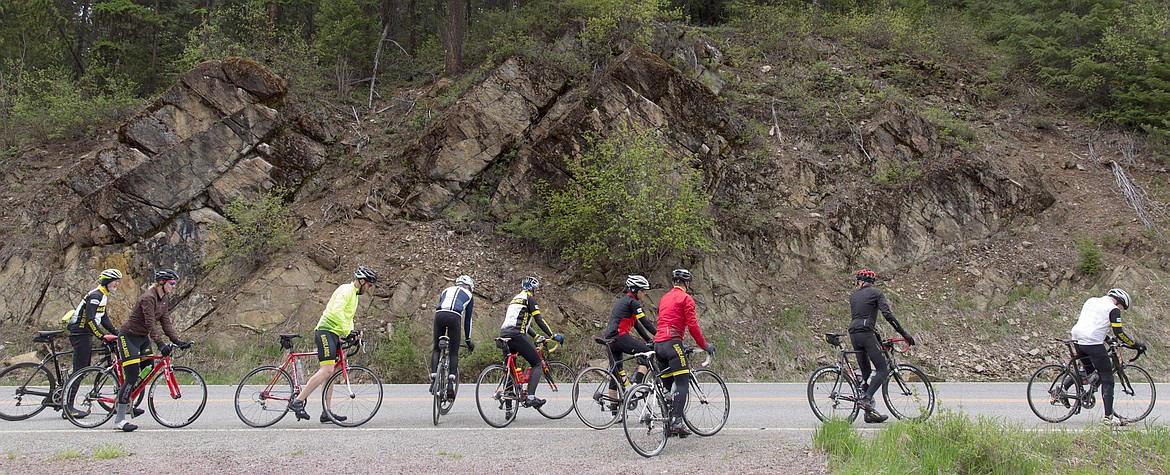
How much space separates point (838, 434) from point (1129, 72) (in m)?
21.5

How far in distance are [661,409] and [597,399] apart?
118 cm

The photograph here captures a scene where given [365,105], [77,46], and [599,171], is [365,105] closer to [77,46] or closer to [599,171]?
[599,171]

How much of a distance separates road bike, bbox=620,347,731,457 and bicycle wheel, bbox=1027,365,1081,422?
14.6ft

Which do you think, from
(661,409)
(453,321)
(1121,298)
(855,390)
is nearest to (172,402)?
(453,321)

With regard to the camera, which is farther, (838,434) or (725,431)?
(725,431)

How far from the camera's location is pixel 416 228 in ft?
55.8

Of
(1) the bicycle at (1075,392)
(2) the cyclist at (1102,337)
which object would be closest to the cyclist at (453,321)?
(1) the bicycle at (1075,392)

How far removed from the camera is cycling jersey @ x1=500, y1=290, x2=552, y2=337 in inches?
321

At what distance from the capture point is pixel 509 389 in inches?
316

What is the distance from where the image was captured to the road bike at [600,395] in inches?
300

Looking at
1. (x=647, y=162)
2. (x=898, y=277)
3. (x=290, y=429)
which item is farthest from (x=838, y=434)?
(x=898, y=277)

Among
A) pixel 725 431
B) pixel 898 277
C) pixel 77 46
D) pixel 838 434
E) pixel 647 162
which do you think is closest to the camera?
pixel 838 434

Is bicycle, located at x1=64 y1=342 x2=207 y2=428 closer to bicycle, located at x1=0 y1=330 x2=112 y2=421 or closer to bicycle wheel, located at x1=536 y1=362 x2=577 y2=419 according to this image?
bicycle, located at x1=0 y1=330 x2=112 y2=421

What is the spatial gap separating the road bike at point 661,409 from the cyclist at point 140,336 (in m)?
5.42
